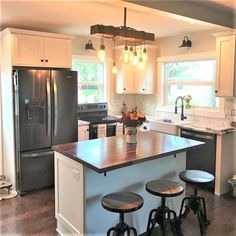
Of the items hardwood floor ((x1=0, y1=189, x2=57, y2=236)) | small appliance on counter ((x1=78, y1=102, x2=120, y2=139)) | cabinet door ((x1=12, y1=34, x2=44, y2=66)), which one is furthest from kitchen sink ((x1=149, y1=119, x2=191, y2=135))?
cabinet door ((x1=12, y1=34, x2=44, y2=66))

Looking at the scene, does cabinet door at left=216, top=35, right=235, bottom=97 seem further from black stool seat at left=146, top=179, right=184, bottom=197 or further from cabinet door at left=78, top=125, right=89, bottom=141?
cabinet door at left=78, top=125, right=89, bottom=141

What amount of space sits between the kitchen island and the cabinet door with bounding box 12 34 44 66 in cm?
172

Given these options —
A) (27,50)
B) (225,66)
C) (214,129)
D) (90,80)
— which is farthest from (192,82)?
(27,50)

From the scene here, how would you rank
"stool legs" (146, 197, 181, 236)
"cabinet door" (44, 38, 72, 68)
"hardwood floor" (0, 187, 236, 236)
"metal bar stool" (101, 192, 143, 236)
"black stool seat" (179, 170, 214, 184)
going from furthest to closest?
"cabinet door" (44, 38, 72, 68) → "hardwood floor" (0, 187, 236, 236) → "black stool seat" (179, 170, 214, 184) → "stool legs" (146, 197, 181, 236) → "metal bar stool" (101, 192, 143, 236)

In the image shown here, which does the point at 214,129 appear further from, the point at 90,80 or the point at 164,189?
the point at 90,80

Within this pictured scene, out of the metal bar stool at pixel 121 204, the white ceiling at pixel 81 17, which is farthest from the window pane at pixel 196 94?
the metal bar stool at pixel 121 204

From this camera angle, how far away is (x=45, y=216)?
337 cm

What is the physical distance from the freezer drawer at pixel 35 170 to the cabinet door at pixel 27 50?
Result: 1332 mm

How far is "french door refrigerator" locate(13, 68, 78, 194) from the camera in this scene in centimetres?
394

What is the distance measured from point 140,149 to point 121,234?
2.82ft

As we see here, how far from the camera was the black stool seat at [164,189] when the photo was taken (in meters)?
2.57

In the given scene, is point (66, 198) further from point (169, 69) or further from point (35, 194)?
point (169, 69)

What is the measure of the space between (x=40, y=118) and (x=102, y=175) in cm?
181

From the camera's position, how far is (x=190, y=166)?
14.5ft
